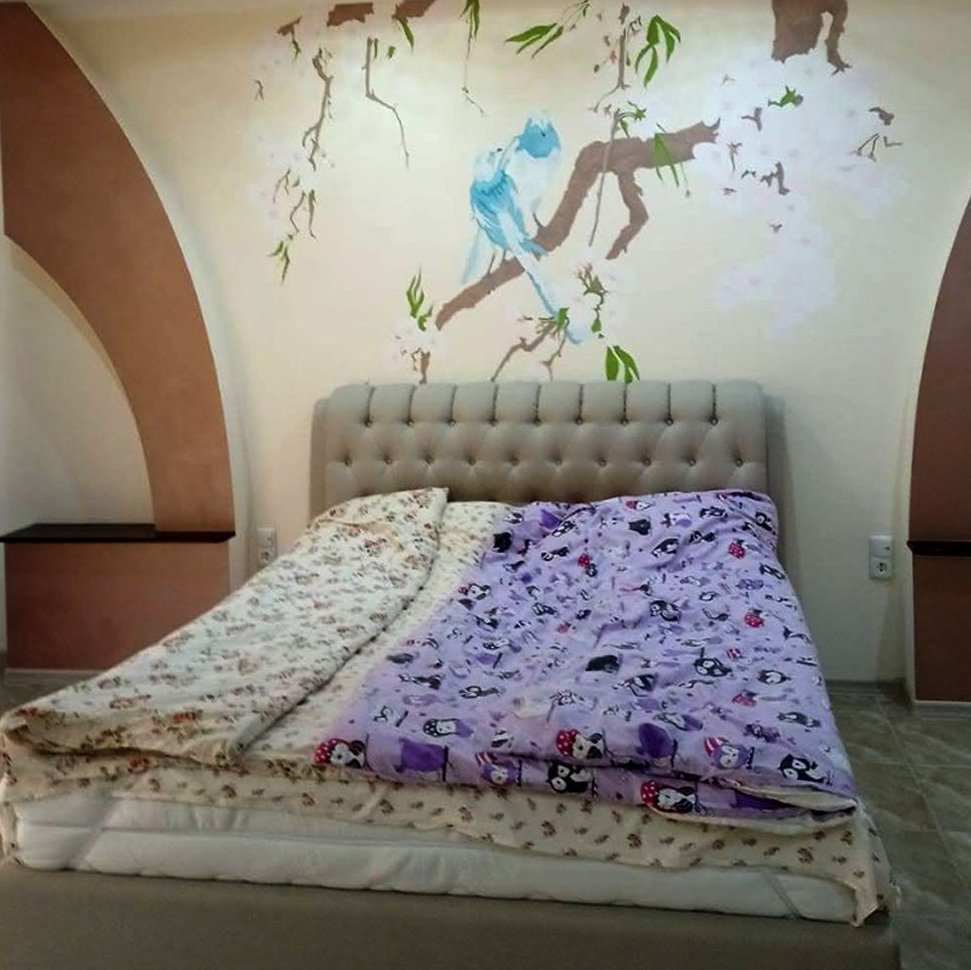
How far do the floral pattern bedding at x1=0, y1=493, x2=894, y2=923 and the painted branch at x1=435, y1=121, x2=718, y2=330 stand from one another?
177cm

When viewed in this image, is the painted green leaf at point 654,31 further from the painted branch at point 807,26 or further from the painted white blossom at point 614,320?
the painted white blossom at point 614,320

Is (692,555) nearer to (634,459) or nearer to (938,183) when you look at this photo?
(634,459)

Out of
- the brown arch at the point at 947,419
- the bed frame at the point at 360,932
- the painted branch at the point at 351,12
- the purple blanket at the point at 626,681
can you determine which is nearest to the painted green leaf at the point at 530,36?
the painted branch at the point at 351,12

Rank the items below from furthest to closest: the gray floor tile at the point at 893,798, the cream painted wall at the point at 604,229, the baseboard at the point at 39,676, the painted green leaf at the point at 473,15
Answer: the baseboard at the point at 39,676 < the painted green leaf at the point at 473,15 < the cream painted wall at the point at 604,229 < the gray floor tile at the point at 893,798

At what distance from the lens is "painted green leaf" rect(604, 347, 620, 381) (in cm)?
360

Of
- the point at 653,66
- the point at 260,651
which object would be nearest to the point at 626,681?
the point at 260,651

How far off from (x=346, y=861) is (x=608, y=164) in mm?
2419

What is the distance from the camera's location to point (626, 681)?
7.01 feet

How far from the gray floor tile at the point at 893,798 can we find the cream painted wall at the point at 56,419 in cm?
252

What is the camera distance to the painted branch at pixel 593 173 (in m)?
3.49

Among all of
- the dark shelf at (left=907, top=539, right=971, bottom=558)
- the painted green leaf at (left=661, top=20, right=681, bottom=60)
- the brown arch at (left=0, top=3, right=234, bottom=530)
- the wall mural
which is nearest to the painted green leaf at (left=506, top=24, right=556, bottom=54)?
the wall mural

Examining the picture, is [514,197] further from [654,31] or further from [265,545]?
[265,545]

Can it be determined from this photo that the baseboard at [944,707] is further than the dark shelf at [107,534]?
No

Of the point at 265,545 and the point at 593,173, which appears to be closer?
the point at 593,173
